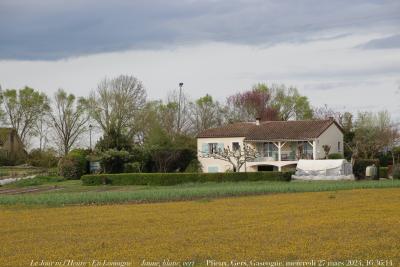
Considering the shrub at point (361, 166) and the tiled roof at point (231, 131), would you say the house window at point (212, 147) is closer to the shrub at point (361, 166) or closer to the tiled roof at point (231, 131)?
the tiled roof at point (231, 131)

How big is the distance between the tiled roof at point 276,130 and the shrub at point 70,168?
14.6m

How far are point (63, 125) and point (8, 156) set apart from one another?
34.0 ft

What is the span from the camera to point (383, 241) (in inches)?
650

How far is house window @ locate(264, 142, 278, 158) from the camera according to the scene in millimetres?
70125

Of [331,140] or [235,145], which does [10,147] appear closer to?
[235,145]

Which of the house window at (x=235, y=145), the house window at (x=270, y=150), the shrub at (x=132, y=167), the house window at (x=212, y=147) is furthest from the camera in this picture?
the house window at (x=212, y=147)

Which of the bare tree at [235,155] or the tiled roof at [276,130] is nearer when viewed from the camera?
the bare tree at [235,155]

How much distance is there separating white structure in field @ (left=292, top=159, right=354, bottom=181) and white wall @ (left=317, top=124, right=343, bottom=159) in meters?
10.2

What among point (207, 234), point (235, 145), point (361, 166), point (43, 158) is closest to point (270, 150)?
point (235, 145)

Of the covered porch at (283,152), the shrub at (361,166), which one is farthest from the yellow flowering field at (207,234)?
the covered porch at (283,152)

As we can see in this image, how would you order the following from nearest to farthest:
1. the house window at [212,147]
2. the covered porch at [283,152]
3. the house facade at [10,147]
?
the covered porch at [283,152]
the house window at [212,147]
the house facade at [10,147]

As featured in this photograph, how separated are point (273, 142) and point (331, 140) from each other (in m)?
6.01

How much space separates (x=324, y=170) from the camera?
2251 inches

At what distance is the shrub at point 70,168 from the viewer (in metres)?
65.4
